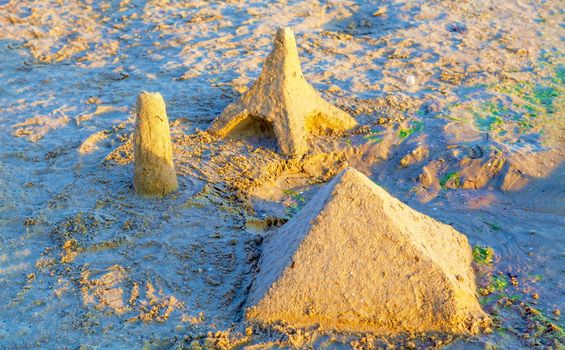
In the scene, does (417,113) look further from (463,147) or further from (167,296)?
(167,296)

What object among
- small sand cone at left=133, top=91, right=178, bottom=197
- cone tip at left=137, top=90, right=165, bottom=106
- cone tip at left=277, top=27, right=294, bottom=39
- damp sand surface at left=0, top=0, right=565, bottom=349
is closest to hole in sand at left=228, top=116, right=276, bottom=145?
damp sand surface at left=0, top=0, right=565, bottom=349

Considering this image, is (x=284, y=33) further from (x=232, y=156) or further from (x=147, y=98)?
(x=147, y=98)

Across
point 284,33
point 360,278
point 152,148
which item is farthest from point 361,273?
point 284,33

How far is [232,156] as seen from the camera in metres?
5.52

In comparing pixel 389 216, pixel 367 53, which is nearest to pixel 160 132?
pixel 389 216

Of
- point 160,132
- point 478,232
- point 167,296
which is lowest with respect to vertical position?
point 478,232

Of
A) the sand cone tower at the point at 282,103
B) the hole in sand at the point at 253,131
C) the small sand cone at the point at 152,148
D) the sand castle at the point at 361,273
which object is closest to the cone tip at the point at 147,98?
the small sand cone at the point at 152,148

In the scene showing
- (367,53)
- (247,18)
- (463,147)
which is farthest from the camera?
(247,18)

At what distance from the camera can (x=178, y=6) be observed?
868 cm

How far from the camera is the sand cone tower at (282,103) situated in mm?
5473

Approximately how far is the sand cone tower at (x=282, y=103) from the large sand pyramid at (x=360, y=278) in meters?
1.77

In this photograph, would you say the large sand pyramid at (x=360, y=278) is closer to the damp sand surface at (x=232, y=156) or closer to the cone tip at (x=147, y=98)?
the damp sand surface at (x=232, y=156)

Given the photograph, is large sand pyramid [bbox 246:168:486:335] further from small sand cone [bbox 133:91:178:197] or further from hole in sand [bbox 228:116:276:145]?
hole in sand [bbox 228:116:276:145]

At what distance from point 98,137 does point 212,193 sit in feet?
4.77
